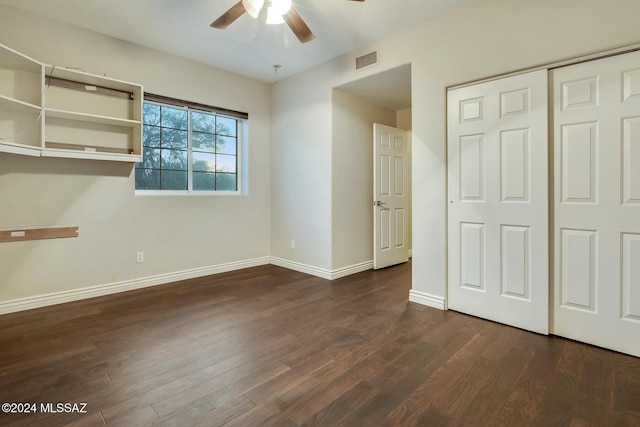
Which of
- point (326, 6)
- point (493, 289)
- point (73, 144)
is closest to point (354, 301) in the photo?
point (493, 289)

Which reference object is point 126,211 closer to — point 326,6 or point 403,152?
point 326,6

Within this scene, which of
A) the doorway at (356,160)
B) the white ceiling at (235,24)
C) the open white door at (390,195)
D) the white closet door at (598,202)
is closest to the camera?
the white closet door at (598,202)

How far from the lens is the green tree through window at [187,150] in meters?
3.77

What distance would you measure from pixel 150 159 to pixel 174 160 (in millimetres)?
279

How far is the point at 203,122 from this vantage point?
421 centimetres

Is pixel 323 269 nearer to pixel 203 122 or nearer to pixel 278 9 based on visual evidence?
pixel 203 122

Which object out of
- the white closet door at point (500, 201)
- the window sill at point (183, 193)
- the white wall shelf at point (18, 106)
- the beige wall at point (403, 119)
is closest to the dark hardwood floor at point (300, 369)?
the white closet door at point (500, 201)

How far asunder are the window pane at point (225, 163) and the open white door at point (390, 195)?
198cm

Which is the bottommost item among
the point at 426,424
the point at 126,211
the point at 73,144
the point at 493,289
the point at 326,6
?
the point at 426,424

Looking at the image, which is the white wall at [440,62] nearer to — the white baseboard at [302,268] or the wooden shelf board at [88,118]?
the white baseboard at [302,268]

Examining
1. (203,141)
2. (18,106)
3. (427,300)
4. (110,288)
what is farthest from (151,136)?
(427,300)

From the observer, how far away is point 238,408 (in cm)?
161

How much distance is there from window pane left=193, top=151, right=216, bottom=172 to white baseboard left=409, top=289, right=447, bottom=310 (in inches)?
117

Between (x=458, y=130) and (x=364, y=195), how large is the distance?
1841mm
